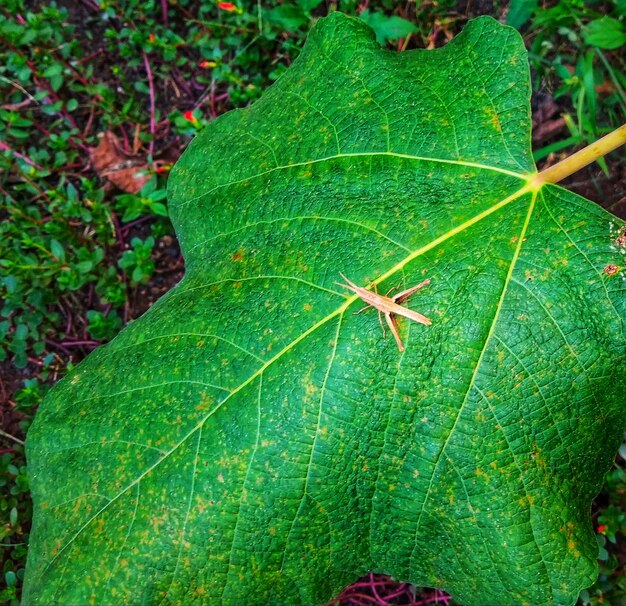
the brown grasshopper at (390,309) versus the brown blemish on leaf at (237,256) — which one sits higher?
the brown blemish on leaf at (237,256)

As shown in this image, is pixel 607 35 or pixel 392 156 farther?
pixel 607 35

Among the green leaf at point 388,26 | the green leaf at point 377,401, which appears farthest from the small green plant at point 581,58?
the green leaf at point 377,401

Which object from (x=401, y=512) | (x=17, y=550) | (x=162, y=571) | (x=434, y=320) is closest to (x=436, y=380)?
(x=434, y=320)

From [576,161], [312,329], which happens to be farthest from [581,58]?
[312,329]

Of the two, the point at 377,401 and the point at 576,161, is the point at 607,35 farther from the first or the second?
the point at 377,401

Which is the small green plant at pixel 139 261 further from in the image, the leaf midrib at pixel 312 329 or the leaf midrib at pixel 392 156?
the leaf midrib at pixel 312 329

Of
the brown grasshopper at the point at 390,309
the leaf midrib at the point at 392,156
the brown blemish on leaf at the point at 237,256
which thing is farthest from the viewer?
the brown blemish on leaf at the point at 237,256

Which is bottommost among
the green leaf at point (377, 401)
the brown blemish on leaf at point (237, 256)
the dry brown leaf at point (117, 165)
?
the green leaf at point (377, 401)
